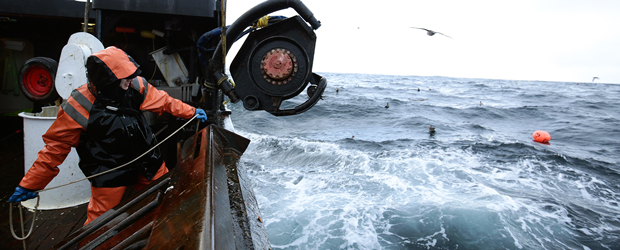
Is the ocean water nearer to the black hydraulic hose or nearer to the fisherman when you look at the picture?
the fisherman

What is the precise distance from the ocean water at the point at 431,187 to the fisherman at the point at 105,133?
217 centimetres

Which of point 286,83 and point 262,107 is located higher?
point 286,83

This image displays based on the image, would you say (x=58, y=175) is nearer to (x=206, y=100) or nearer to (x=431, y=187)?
(x=206, y=100)

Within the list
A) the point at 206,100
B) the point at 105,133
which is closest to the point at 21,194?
the point at 105,133

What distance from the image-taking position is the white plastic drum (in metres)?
2.88

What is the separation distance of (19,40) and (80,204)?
19.3 feet

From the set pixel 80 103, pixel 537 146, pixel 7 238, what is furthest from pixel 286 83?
pixel 537 146

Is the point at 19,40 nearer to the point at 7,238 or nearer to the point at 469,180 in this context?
the point at 7,238

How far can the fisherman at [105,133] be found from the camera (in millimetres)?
2086

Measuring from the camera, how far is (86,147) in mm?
2262

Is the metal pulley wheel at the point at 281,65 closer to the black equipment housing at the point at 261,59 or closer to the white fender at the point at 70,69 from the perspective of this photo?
the black equipment housing at the point at 261,59

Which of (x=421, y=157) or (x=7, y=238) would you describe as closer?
(x=7, y=238)

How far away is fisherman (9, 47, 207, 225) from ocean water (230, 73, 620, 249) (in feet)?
7.11

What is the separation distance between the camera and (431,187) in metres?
6.89
